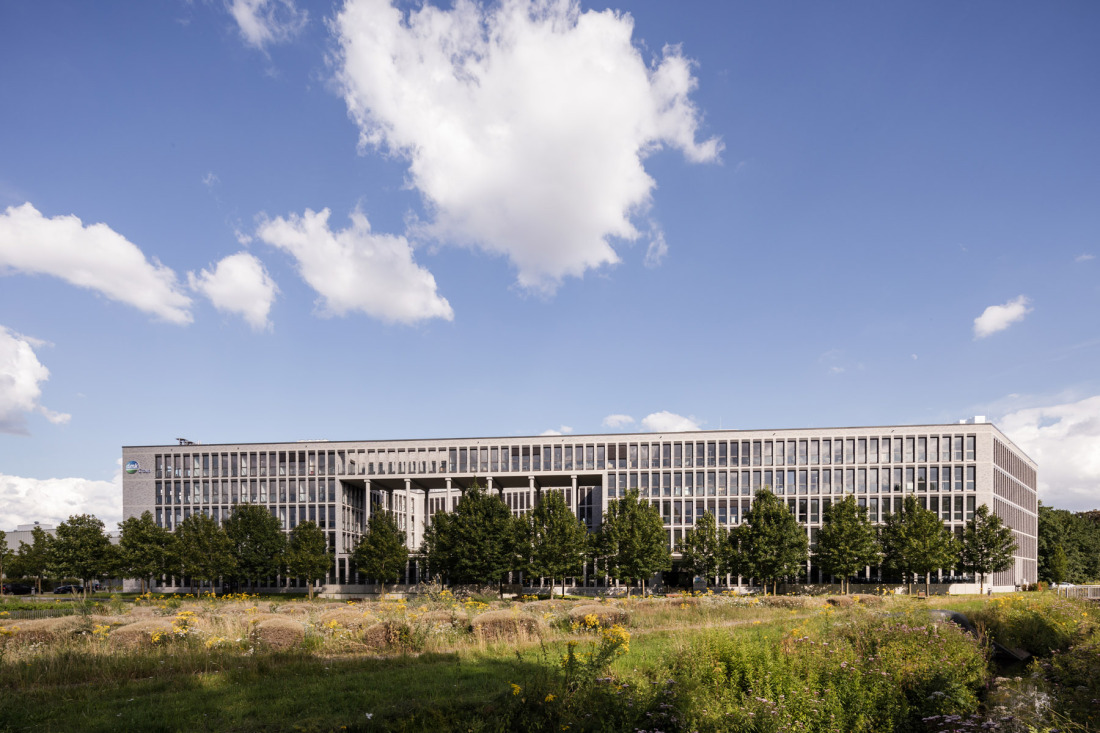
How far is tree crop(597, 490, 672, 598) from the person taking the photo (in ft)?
187

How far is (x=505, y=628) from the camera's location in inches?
782

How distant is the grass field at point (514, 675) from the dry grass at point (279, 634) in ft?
0.12

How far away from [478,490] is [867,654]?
157ft

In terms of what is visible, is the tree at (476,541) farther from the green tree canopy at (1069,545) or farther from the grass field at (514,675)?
the green tree canopy at (1069,545)

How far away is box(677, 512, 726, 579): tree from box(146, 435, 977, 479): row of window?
13722 millimetres

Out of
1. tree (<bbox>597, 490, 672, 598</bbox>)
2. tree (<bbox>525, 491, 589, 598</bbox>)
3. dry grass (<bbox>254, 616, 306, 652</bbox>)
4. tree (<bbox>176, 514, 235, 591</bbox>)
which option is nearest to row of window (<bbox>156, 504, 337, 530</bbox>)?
tree (<bbox>176, 514, 235, 591</bbox>)

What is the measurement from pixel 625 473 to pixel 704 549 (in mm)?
15944

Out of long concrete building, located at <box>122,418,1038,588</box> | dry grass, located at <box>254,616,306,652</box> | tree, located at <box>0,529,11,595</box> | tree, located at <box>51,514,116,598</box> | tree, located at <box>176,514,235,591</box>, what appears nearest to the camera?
dry grass, located at <box>254,616,306,652</box>

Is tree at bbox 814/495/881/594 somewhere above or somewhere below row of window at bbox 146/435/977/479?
below

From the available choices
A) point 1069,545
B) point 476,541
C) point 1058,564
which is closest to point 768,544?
point 476,541

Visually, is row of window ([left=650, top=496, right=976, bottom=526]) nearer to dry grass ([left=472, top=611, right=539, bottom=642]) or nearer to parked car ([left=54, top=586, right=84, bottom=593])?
dry grass ([left=472, top=611, right=539, bottom=642])

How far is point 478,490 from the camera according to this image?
2330 inches

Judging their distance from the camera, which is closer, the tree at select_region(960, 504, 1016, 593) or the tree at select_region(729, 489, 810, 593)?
the tree at select_region(729, 489, 810, 593)

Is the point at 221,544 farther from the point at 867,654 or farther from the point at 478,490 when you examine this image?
the point at 867,654
